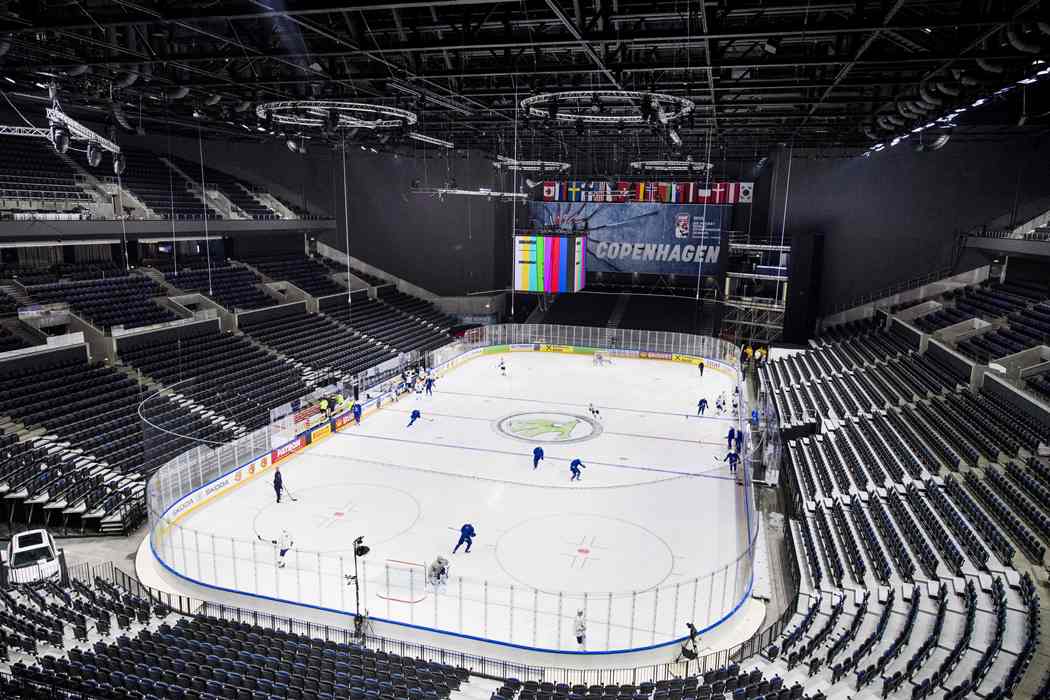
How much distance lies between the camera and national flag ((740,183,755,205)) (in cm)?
3691

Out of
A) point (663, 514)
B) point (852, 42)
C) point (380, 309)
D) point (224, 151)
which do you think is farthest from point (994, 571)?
point (224, 151)

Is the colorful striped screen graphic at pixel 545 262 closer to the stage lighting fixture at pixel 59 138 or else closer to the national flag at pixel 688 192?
the national flag at pixel 688 192

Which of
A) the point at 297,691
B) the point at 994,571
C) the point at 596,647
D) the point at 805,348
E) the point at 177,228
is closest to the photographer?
the point at 297,691

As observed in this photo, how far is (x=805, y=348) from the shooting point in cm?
3325

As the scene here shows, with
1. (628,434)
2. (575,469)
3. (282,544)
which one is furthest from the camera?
(628,434)

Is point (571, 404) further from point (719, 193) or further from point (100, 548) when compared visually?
point (719, 193)

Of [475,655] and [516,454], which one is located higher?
[475,655]

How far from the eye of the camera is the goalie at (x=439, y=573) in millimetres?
13047

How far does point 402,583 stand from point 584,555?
4.07 m

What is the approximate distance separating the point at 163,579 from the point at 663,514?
38.0 ft

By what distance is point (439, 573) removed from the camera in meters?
13.0

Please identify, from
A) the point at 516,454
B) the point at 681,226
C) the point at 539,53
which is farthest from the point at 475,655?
the point at 681,226

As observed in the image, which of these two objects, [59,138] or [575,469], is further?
[575,469]

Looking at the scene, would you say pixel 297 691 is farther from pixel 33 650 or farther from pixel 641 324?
pixel 641 324
